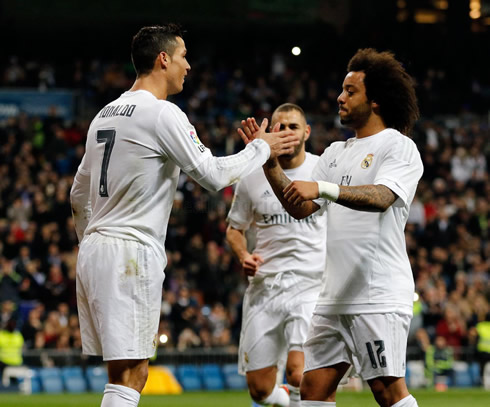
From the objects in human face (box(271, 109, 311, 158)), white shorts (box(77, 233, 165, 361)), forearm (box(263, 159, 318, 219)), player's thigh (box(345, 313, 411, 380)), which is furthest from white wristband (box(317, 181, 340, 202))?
human face (box(271, 109, 311, 158))

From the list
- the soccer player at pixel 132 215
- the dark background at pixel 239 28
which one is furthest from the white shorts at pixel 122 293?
the dark background at pixel 239 28

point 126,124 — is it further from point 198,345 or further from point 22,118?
point 22,118

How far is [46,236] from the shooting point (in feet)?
63.8

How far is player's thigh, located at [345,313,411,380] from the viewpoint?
593 cm

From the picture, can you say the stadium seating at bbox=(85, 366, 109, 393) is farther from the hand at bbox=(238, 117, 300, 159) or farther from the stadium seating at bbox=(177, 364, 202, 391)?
the hand at bbox=(238, 117, 300, 159)

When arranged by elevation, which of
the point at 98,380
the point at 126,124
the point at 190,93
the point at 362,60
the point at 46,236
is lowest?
the point at 98,380

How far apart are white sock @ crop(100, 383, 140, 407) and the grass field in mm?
7586

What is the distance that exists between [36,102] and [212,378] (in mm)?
10245

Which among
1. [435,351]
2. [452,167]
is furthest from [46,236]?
[452,167]

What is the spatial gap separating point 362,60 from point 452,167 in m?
18.8

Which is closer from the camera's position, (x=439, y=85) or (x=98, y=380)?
(x=98, y=380)

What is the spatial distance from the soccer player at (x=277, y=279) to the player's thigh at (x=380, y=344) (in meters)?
2.43

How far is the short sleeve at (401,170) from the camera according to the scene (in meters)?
5.87

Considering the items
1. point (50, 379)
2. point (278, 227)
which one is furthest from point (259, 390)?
point (50, 379)
